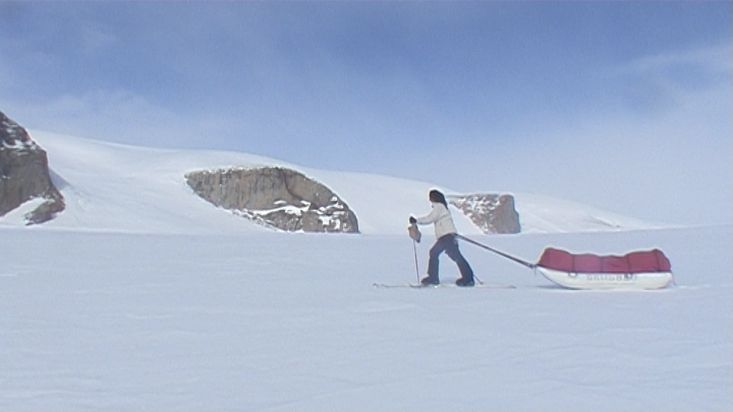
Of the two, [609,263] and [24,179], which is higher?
[24,179]

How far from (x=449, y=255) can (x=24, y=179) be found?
138 ft

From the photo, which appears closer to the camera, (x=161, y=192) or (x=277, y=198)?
(x=161, y=192)

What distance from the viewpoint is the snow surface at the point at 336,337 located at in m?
3.25

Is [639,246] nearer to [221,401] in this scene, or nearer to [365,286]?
[365,286]

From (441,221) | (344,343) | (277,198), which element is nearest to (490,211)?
(277,198)

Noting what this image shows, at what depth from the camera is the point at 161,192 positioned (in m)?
53.1

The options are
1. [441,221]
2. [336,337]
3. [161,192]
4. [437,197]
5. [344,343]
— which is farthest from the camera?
[161,192]

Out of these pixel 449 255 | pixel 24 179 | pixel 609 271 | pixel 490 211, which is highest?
pixel 490 211

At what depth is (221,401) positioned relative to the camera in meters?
3.20

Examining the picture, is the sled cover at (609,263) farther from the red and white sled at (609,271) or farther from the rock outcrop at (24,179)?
the rock outcrop at (24,179)

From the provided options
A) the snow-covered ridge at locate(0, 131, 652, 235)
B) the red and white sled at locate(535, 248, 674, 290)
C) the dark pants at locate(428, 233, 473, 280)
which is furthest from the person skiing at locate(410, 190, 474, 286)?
the snow-covered ridge at locate(0, 131, 652, 235)

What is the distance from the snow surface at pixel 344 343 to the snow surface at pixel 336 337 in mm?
16

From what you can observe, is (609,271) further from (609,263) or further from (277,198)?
(277,198)

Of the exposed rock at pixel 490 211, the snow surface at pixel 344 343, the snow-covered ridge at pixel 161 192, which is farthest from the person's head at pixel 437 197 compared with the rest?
the exposed rock at pixel 490 211
